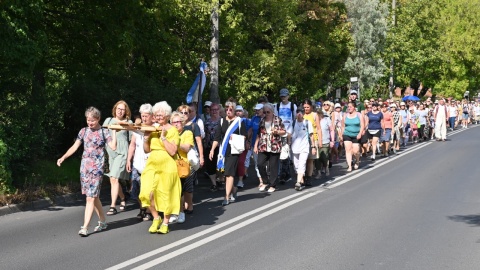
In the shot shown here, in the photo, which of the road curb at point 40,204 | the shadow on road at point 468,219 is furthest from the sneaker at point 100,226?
the shadow on road at point 468,219

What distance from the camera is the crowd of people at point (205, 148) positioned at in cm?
909

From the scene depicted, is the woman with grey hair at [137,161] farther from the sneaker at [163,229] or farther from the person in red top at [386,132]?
the person in red top at [386,132]

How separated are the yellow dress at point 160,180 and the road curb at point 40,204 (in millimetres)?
2991

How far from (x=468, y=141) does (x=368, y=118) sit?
37.6 ft

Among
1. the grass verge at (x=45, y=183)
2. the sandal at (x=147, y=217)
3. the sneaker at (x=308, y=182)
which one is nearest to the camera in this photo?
the sandal at (x=147, y=217)

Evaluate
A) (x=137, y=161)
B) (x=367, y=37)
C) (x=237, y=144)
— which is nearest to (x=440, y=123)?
(x=237, y=144)

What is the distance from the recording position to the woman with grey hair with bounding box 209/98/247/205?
11.7 metres

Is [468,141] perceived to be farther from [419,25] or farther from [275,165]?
[419,25]

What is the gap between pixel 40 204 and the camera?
11.6m

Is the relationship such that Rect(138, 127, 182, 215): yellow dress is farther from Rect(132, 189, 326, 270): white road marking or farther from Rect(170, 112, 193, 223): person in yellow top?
Rect(132, 189, 326, 270): white road marking

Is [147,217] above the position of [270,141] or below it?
below

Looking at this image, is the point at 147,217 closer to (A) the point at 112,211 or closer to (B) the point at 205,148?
(A) the point at 112,211

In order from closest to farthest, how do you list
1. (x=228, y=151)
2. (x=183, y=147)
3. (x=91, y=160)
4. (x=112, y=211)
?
(x=91, y=160) → (x=183, y=147) → (x=112, y=211) → (x=228, y=151)

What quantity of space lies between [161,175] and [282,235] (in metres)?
1.77
